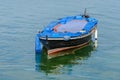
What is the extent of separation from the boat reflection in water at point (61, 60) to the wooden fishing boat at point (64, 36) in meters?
0.56

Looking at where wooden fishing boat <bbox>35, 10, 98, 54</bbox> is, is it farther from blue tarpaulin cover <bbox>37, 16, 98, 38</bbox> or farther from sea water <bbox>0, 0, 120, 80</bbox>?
sea water <bbox>0, 0, 120, 80</bbox>

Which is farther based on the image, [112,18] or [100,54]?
[112,18]

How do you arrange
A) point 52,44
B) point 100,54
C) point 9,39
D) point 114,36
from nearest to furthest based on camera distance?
point 52,44 → point 100,54 → point 9,39 → point 114,36

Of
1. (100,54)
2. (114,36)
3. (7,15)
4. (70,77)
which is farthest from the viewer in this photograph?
(7,15)

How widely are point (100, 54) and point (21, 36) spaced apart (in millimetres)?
8070

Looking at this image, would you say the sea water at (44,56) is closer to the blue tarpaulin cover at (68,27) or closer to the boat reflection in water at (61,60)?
the boat reflection in water at (61,60)

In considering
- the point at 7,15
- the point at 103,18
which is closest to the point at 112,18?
the point at 103,18

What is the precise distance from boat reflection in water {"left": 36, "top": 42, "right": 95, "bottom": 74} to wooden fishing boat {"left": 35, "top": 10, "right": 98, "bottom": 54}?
1.84 feet

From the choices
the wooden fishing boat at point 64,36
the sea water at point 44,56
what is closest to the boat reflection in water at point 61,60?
the sea water at point 44,56

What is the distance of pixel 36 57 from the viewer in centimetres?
3039

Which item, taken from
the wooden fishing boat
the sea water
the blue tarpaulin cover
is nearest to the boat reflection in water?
the sea water

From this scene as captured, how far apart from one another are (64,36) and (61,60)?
6.09 ft

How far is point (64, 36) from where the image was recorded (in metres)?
29.9

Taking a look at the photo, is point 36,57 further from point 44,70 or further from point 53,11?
point 53,11
